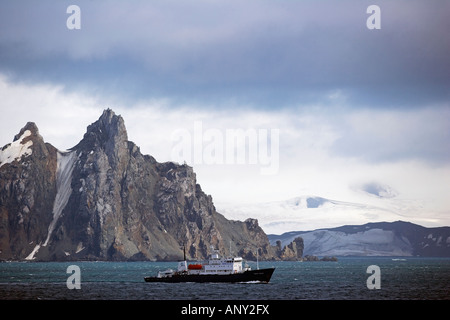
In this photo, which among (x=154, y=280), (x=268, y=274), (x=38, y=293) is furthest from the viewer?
(x=154, y=280)

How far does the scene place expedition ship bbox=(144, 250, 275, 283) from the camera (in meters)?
161

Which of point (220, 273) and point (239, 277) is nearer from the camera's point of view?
point (239, 277)

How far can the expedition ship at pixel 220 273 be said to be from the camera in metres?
161

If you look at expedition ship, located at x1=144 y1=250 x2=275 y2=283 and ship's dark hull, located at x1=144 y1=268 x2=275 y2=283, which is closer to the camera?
ship's dark hull, located at x1=144 y1=268 x2=275 y2=283

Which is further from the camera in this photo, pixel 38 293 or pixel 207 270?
pixel 207 270

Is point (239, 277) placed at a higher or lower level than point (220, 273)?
lower

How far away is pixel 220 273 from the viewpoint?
164 m

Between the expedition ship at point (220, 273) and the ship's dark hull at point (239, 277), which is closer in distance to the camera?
the ship's dark hull at point (239, 277)

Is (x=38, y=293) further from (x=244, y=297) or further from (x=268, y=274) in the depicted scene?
(x=268, y=274)
